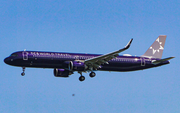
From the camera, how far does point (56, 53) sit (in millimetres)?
67438

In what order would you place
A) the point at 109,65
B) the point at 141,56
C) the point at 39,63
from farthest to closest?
1. the point at 141,56
2. the point at 109,65
3. the point at 39,63

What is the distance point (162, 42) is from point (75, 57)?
864 inches

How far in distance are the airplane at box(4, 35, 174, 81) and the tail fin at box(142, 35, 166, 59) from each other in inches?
101

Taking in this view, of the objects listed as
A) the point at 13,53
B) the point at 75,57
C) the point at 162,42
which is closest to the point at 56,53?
the point at 75,57

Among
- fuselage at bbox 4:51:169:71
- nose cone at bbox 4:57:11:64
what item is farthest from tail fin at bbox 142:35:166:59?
nose cone at bbox 4:57:11:64

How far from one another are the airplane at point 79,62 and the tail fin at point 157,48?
101 inches

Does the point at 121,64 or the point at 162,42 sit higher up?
the point at 162,42

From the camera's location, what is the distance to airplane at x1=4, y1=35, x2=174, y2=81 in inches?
2566

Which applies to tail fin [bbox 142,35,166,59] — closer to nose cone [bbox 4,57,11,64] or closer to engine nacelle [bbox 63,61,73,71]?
engine nacelle [bbox 63,61,73,71]

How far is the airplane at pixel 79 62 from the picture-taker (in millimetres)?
65188

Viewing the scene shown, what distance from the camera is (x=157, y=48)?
78250 mm

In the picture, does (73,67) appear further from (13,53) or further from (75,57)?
(13,53)

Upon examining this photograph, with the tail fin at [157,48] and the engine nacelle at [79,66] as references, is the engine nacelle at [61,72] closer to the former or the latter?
the engine nacelle at [79,66]

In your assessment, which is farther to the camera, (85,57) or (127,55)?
(127,55)
